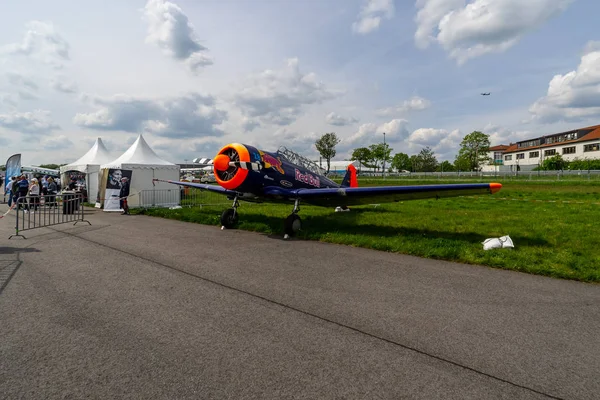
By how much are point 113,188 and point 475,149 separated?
249 feet

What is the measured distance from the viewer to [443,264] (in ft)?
19.6

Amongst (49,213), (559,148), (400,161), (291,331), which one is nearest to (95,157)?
(49,213)

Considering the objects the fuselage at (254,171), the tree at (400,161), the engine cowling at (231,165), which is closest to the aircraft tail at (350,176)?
the fuselage at (254,171)

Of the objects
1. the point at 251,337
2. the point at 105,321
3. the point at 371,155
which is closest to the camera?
the point at 251,337

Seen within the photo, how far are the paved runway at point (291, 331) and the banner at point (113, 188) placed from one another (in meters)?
11.0

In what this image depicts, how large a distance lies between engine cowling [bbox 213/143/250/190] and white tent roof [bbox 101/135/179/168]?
10097 mm

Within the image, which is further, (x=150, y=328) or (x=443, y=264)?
(x=443, y=264)

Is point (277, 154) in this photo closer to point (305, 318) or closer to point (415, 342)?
point (305, 318)

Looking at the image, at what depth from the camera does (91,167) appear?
63.2ft

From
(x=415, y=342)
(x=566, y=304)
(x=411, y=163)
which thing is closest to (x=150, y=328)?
(x=415, y=342)

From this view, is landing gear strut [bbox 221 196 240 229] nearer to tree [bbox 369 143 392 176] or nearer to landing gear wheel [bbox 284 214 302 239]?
landing gear wheel [bbox 284 214 302 239]

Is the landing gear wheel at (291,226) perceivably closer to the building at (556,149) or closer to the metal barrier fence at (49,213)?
the metal barrier fence at (49,213)

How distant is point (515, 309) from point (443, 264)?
2.12 metres

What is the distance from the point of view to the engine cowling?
8.93 metres
